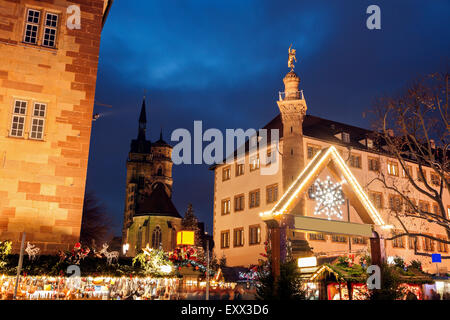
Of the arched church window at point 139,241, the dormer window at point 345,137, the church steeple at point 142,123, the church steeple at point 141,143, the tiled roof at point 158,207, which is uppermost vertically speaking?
the church steeple at point 142,123

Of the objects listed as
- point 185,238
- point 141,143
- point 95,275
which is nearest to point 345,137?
point 185,238

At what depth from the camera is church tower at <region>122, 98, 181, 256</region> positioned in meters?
71.7

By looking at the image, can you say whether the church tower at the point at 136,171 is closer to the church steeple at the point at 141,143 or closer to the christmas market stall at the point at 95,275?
the church steeple at the point at 141,143

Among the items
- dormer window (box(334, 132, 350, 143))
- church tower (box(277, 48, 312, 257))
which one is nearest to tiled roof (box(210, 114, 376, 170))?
dormer window (box(334, 132, 350, 143))

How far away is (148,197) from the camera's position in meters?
77.0

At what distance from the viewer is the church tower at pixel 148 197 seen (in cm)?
7169

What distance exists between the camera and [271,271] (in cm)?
1223

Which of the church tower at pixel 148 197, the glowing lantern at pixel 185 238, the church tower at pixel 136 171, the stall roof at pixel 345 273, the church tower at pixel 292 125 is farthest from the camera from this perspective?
the church tower at pixel 136 171

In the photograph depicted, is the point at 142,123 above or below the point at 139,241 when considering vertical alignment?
above

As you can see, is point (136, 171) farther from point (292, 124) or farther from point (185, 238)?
point (185, 238)

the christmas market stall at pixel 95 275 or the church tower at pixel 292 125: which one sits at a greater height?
the church tower at pixel 292 125

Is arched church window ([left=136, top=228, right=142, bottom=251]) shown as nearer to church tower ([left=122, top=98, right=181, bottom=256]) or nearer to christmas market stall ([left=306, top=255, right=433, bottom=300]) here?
church tower ([left=122, top=98, right=181, bottom=256])

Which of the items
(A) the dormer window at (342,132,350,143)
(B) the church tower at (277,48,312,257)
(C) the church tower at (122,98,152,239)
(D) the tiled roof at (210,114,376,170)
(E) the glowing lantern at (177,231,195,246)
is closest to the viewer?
(E) the glowing lantern at (177,231,195,246)

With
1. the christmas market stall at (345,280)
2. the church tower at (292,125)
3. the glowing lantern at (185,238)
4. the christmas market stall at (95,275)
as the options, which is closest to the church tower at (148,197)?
the church tower at (292,125)
